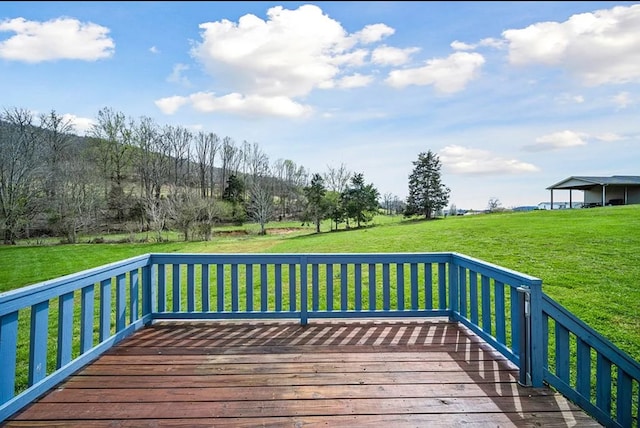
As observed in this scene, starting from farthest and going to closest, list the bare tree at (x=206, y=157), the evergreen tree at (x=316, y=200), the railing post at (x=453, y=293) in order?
the bare tree at (x=206, y=157) → the evergreen tree at (x=316, y=200) → the railing post at (x=453, y=293)

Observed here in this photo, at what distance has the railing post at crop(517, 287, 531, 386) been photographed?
88.5 inches

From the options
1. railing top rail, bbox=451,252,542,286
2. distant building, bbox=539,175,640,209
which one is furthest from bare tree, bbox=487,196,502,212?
railing top rail, bbox=451,252,542,286

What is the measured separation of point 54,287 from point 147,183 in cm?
2056

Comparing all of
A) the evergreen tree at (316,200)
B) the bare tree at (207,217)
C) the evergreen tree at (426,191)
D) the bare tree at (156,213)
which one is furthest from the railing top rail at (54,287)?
the evergreen tree at (426,191)

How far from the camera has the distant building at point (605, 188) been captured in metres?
23.4

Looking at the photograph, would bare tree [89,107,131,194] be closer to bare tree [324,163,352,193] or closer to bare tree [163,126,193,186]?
bare tree [163,126,193,186]

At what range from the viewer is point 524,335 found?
2277mm

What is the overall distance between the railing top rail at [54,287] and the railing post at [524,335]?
2935 millimetres

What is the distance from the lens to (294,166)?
28766mm

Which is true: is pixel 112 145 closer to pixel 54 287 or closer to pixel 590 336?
pixel 54 287

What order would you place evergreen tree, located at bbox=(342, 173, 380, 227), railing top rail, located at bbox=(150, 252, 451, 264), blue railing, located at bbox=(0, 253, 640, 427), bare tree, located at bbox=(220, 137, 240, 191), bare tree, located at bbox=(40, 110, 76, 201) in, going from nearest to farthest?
1. blue railing, located at bbox=(0, 253, 640, 427)
2. railing top rail, located at bbox=(150, 252, 451, 264)
3. bare tree, located at bbox=(40, 110, 76, 201)
4. evergreen tree, located at bbox=(342, 173, 380, 227)
5. bare tree, located at bbox=(220, 137, 240, 191)

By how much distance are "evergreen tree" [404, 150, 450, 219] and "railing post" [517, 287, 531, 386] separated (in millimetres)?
26369

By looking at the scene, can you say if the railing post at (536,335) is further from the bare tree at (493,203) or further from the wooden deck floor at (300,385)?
the bare tree at (493,203)

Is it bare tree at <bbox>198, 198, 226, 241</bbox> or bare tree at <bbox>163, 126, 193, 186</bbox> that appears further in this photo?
bare tree at <bbox>163, 126, 193, 186</bbox>
